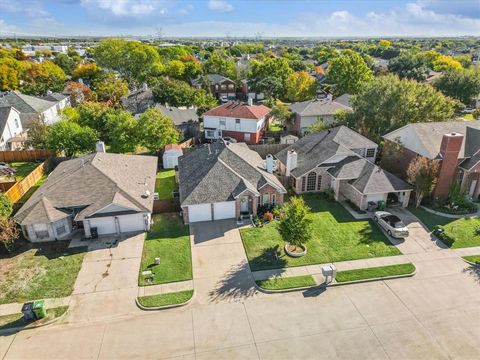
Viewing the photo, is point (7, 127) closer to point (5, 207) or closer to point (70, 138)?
point (70, 138)

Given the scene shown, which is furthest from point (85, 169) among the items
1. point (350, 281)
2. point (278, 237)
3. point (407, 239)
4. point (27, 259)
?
point (407, 239)

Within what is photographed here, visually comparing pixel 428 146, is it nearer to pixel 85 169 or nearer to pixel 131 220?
pixel 131 220

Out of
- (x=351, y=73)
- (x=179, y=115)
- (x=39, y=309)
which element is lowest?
(x=39, y=309)

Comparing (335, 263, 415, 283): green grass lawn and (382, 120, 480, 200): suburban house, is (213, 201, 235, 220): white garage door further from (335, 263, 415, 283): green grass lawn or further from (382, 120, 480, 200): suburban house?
(382, 120, 480, 200): suburban house

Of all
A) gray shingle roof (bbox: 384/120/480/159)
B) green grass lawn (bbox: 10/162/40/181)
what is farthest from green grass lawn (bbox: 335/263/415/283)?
green grass lawn (bbox: 10/162/40/181)

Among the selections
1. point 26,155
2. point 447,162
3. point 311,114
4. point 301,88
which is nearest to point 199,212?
point 447,162

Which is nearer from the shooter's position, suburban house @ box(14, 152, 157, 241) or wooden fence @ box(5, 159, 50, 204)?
suburban house @ box(14, 152, 157, 241)
